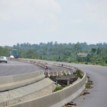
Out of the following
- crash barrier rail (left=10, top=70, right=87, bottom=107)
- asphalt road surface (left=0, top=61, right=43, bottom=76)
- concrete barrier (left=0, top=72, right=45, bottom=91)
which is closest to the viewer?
crash barrier rail (left=10, top=70, right=87, bottom=107)

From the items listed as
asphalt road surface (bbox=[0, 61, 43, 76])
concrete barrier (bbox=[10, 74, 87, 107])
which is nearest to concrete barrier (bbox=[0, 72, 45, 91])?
concrete barrier (bbox=[10, 74, 87, 107])

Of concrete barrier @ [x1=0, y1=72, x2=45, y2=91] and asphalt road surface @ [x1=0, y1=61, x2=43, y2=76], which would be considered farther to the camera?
asphalt road surface @ [x1=0, y1=61, x2=43, y2=76]

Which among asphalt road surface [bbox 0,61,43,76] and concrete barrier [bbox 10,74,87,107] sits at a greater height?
concrete barrier [bbox 10,74,87,107]

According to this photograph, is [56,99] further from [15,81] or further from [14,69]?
[14,69]

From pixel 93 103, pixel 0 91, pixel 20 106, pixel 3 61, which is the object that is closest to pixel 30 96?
pixel 0 91

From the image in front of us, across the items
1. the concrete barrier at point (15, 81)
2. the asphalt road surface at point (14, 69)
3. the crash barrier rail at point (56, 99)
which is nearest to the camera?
the crash barrier rail at point (56, 99)

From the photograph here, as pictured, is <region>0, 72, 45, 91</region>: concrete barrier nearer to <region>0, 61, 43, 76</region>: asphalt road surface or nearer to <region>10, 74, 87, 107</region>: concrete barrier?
<region>10, 74, 87, 107</region>: concrete barrier

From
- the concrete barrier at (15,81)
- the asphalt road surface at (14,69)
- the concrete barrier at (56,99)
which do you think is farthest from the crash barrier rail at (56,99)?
the asphalt road surface at (14,69)

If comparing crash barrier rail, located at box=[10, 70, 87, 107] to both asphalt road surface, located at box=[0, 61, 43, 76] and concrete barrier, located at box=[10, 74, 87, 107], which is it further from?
asphalt road surface, located at box=[0, 61, 43, 76]

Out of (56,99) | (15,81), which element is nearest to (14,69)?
(15,81)

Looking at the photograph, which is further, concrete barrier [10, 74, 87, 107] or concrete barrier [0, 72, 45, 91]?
concrete barrier [0, 72, 45, 91]

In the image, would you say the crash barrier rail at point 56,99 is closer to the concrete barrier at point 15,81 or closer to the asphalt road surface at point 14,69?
the concrete barrier at point 15,81

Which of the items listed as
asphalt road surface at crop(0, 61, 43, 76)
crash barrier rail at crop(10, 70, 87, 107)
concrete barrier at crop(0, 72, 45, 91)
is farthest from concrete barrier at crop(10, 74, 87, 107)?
asphalt road surface at crop(0, 61, 43, 76)

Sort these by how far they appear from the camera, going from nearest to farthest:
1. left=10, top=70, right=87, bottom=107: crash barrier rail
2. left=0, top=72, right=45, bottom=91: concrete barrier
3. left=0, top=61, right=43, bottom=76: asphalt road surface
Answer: left=10, top=70, right=87, bottom=107: crash barrier rail → left=0, top=72, right=45, bottom=91: concrete barrier → left=0, top=61, right=43, bottom=76: asphalt road surface
